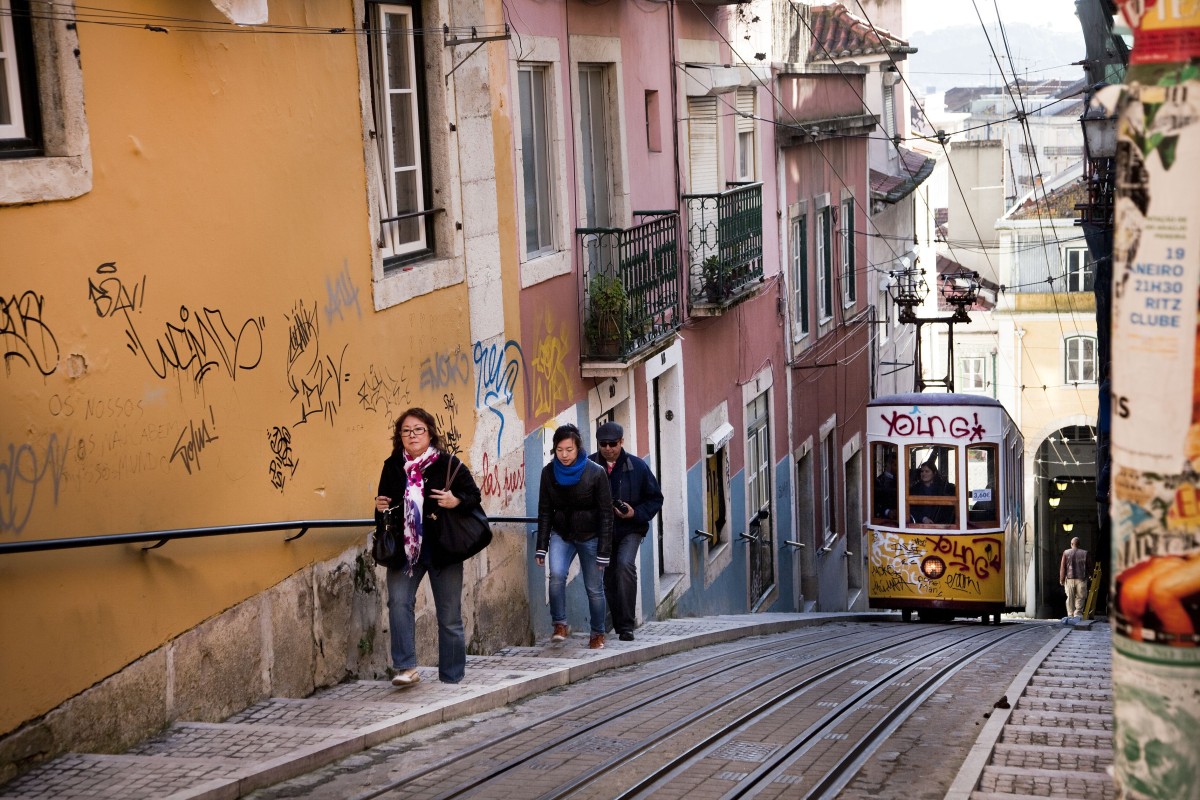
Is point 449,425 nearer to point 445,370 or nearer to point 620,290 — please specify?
point 445,370

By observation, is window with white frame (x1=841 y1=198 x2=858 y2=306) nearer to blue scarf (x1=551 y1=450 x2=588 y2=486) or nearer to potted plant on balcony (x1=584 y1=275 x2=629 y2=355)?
potted plant on balcony (x1=584 y1=275 x2=629 y2=355)

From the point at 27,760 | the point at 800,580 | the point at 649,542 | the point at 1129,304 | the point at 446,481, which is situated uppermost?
the point at 1129,304

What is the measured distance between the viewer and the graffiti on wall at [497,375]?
37.5 feet

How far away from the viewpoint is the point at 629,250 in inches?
565

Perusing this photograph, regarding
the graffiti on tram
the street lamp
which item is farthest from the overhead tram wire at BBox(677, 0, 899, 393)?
the graffiti on tram

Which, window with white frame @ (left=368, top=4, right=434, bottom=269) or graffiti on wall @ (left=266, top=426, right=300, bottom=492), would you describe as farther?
window with white frame @ (left=368, top=4, right=434, bottom=269)

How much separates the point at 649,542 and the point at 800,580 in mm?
7943

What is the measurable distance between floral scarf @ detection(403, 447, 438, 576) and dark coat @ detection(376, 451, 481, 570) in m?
0.03

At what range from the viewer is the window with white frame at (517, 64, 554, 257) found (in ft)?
42.7

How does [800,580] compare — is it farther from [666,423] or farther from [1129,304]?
[1129,304]

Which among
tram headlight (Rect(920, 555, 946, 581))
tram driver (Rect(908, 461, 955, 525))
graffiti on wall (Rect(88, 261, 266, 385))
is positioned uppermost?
graffiti on wall (Rect(88, 261, 266, 385))

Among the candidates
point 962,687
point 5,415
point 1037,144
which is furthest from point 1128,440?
point 1037,144

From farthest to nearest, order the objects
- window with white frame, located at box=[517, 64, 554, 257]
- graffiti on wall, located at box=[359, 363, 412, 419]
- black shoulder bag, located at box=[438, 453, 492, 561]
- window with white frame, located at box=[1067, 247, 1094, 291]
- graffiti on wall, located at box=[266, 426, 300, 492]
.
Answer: window with white frame, located at box=[1067, 247, 1094, 291] < window with white frame, located at box=[517, 64, 554, 257] < graffiti on wall, located at box=[359, 363, 412, 419] < black shoulder bag, located at box=[438, 453, 492, 561] < graffiti on wall, located at box=[266, 426, 300, 492]

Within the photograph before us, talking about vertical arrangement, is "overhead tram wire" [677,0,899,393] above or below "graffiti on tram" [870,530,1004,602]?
above
